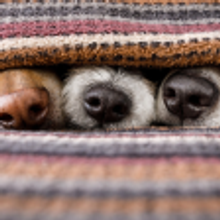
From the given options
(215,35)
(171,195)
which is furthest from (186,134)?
(215,35)

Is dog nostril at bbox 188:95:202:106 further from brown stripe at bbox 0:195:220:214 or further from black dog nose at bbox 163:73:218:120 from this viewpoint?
brown stripe at bbox 0:195:220:214

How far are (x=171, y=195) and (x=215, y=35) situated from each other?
0.45 meters

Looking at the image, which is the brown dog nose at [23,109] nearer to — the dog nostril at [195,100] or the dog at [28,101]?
the dog at [28,101]

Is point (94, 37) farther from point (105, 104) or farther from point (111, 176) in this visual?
point (111, 176)

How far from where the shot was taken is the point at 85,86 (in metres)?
0.74

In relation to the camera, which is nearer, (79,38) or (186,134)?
(186,134)

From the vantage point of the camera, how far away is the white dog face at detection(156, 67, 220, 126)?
27.2 inches

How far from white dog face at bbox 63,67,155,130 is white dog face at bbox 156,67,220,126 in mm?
66

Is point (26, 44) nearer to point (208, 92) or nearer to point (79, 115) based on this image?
point (79, 115)

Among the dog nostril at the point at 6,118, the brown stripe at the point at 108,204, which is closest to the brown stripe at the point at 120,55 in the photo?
the dog nostril at the point at 6,118

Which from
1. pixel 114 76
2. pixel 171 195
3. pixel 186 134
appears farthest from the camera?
pixel 114 76

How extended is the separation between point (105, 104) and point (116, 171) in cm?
31

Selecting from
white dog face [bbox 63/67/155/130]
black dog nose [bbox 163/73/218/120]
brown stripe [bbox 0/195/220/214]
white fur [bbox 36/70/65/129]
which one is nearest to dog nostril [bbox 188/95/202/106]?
black dog nose [bbox 163/73/218/120]

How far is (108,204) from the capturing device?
312mm
